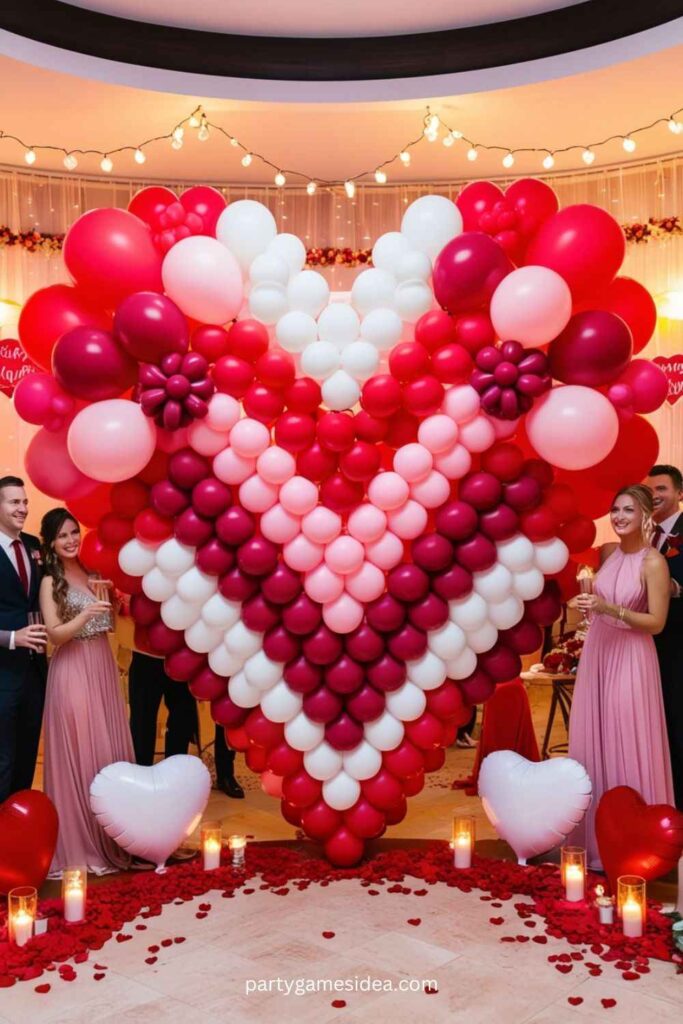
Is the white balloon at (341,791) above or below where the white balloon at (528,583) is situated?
below

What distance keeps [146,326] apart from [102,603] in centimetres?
113

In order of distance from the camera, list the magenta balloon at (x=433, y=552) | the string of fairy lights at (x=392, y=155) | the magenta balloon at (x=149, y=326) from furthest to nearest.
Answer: the string of fairy lights at (x=392, y=155) → the magenta balloon at (x=433, y=552) → the magenta balloon at (x=149, y=326)

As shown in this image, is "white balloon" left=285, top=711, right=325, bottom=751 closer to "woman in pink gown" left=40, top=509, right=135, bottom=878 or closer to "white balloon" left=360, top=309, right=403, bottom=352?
"woman in pink gown" left=40, top=509, right=135, bottom=878

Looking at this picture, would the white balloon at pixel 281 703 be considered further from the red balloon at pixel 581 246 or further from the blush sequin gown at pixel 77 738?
the red balloon at pixel 581 246

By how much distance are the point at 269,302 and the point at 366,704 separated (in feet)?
4.96

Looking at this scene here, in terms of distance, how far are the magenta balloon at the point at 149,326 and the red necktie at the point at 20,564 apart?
104 centimetres

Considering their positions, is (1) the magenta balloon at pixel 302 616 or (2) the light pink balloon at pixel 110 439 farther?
(1) the magenta balloon at pixel 302 616

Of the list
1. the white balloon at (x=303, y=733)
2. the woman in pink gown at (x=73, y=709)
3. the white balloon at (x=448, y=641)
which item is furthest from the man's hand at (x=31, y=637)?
the white balloon at (x=448, y=641)

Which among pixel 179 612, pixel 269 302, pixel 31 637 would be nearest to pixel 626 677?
pixel 179 612

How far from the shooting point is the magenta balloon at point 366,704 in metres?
3.94

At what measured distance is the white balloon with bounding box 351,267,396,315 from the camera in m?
3.74

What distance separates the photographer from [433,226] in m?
3.75

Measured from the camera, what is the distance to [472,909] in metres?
3.82

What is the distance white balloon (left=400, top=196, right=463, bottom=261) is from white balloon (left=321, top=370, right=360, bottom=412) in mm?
534
